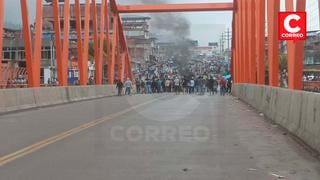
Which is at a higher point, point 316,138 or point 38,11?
point 38,11

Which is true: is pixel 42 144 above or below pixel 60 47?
below

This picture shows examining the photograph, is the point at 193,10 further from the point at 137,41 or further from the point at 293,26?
the point at 137,41

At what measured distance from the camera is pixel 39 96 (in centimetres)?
2681

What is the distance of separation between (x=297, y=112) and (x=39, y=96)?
15592mm

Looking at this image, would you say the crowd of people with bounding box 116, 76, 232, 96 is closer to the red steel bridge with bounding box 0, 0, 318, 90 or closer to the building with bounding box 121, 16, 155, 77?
the red steel bridge with bounding box 0, 0, 318, 90

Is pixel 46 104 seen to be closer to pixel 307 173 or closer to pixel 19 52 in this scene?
pixel 307 173

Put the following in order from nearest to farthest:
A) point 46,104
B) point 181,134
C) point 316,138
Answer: point 316,138 < point 181,134 < point 46,104

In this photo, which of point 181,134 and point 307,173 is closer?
point 307,173

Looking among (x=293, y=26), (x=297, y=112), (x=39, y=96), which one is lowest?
(x=39, y=96)

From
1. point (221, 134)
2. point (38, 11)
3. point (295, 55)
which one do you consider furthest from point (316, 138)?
point (38, 11)

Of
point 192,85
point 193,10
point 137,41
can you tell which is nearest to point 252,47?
point 192,85

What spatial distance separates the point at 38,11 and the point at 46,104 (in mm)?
4412

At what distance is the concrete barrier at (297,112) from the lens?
1122cm

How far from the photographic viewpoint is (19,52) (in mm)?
80500
